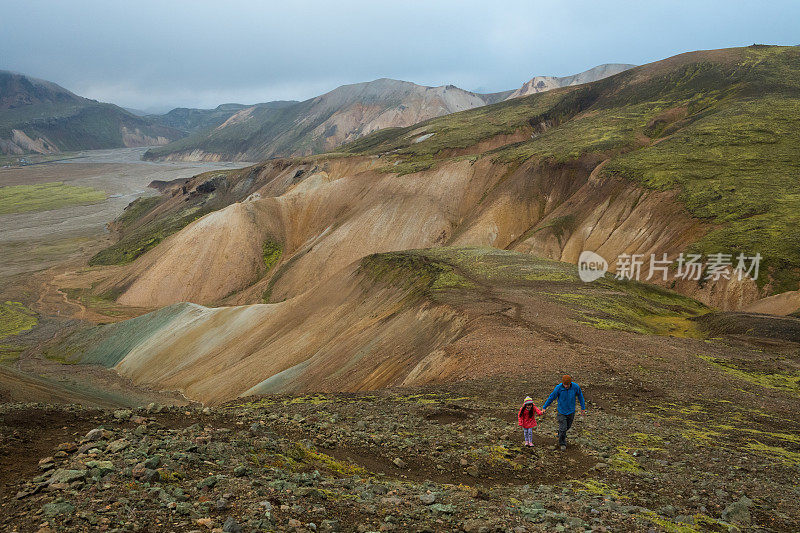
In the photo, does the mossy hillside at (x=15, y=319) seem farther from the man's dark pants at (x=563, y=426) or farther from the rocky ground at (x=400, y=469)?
the man's dark pants at (x=563, y=426)

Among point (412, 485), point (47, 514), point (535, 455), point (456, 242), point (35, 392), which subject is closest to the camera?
point (47, 514)

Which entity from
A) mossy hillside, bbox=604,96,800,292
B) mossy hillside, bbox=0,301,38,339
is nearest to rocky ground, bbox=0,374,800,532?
mossy hillside, bbox=604,96,800,292

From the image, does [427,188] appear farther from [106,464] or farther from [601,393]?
[106,464]

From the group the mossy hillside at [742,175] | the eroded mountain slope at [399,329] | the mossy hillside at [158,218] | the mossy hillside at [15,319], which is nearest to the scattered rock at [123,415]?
the eroded mountain slope at [399,329]

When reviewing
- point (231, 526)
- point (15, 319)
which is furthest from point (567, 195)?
point (15, 319)

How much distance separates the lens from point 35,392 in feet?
84.6

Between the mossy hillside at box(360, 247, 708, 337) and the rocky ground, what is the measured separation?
642 inches

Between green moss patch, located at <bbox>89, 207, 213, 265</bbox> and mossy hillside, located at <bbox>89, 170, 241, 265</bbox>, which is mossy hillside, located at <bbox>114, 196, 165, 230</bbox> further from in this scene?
green moss patch, located at <bbox>89, 207, 213, 265</bbox>

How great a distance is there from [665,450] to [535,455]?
3.54 meters

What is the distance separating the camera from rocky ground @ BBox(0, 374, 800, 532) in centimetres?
818

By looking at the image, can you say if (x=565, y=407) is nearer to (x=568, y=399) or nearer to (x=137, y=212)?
(x=568, y=399)

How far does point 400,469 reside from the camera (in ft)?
40.6

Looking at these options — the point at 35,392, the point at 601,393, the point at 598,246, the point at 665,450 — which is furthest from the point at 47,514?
the point at 598,246

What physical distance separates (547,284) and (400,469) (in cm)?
3080
